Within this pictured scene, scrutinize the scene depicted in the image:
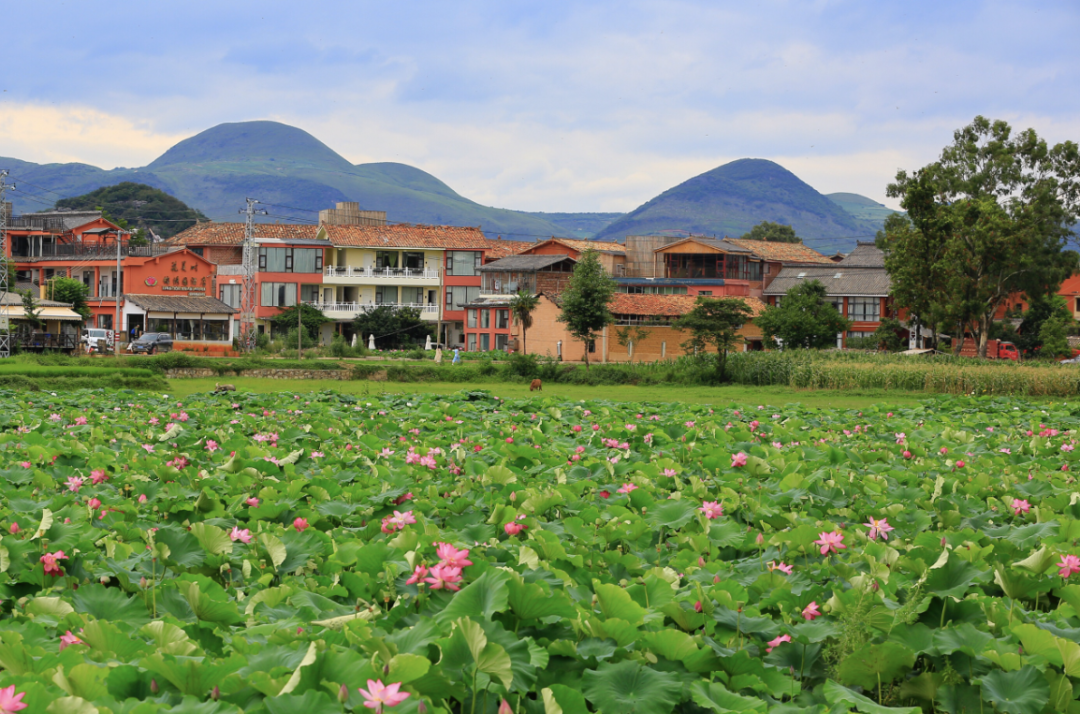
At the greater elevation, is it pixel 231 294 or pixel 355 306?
pixel 231 294

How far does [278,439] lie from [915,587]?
643cm

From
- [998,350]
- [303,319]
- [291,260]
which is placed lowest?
[998,350]

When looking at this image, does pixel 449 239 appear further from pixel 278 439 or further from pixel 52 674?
pixel 52 674

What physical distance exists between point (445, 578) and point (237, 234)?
Answer: 224ft

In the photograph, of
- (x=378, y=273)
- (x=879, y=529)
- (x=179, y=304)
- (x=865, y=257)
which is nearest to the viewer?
(x=879, y=529)

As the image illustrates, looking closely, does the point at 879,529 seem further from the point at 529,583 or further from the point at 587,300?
the point at 587,300

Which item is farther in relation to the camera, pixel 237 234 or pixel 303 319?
pixel 237 234

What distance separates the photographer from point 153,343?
51.8m

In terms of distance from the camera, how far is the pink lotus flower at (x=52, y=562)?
13.3 ft

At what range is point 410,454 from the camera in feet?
23.3

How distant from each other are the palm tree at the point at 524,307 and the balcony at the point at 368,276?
1141 centimetres

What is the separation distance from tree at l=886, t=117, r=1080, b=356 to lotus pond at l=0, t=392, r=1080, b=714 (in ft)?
130

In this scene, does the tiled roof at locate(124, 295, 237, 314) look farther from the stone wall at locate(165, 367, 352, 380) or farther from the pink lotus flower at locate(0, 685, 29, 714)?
the pink lotus flower at locate(0, 685, 29, 714)

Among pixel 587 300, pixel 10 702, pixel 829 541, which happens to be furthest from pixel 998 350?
pixel 10 702
